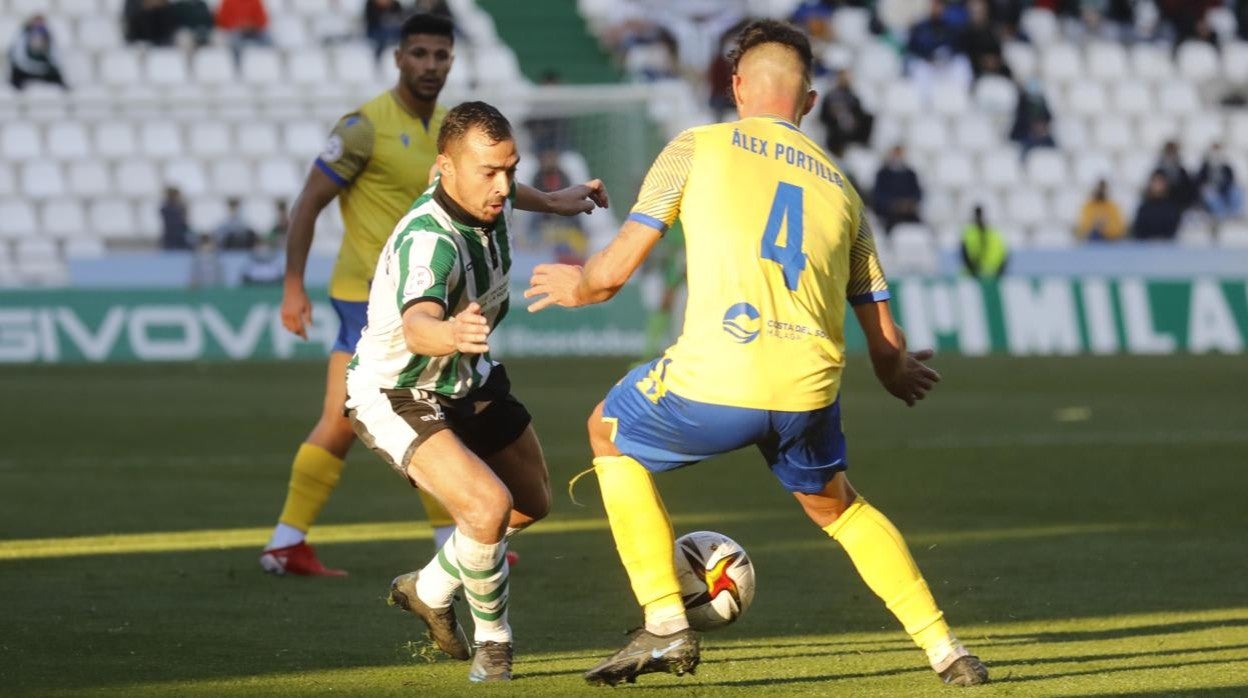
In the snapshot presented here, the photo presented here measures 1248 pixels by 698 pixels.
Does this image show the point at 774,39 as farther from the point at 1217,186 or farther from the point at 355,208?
the point at 1217,186

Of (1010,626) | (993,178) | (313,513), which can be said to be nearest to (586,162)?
(993,178)

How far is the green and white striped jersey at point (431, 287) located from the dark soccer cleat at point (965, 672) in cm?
178

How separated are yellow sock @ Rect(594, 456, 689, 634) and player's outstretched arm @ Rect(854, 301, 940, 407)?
A: 0.77 meters

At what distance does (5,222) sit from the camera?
2442 cm

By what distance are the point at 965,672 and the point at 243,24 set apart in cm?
2255

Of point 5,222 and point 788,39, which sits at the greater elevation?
point 788,39

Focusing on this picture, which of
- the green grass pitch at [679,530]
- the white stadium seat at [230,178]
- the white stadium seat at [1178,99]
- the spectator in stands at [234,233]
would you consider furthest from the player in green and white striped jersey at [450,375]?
the white stadium seat at [1178,99]

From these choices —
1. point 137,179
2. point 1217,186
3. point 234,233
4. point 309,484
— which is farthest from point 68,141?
point 309,484

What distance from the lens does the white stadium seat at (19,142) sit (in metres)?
24.8

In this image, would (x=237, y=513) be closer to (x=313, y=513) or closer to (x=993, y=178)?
(x=313, y=513)

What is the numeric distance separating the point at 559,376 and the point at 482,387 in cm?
1452

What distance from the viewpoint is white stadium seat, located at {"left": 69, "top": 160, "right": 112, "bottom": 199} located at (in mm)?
25109

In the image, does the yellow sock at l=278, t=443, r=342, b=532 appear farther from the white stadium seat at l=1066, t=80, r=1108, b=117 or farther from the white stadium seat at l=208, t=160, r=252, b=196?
the white stadium seat at l=1066, t=80, r=1108, b=117

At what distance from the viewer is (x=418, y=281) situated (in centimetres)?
618
